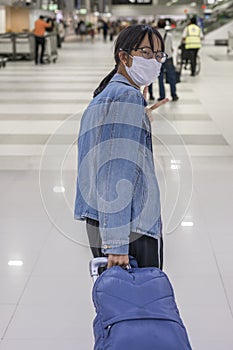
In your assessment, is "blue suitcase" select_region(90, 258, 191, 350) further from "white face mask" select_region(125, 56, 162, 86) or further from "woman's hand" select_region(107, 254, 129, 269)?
"white face mask" select_region(125, 56, 162, 86)

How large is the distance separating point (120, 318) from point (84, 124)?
2.51 feet

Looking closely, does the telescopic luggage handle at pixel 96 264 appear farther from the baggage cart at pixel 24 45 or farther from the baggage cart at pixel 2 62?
the baggage cart at pixel 24 45

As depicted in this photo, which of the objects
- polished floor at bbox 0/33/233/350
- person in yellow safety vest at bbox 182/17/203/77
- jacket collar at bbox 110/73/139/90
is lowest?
polished floor at bbox 0/33/233/350

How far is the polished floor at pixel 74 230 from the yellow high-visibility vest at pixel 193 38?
19.3ft

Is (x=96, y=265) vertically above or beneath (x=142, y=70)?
beneath

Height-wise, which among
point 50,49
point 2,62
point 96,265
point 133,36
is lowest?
point 2,62

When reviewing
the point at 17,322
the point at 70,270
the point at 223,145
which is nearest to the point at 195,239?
the point at 70,270

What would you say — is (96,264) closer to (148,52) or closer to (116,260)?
(116,260)

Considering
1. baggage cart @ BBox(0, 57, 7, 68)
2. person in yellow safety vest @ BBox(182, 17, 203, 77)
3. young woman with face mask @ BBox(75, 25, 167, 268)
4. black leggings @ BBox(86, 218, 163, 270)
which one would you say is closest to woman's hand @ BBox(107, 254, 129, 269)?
young woman with face mask @ BBox(75, 25, 167, 268)

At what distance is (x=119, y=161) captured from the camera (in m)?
2.22

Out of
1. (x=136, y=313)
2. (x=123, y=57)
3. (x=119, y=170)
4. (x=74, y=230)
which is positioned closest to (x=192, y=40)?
(x=74, y=230)

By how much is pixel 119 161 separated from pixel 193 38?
1444cm

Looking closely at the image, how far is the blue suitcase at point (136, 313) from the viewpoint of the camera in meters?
1.80

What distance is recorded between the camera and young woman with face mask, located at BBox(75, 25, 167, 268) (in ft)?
7.27
